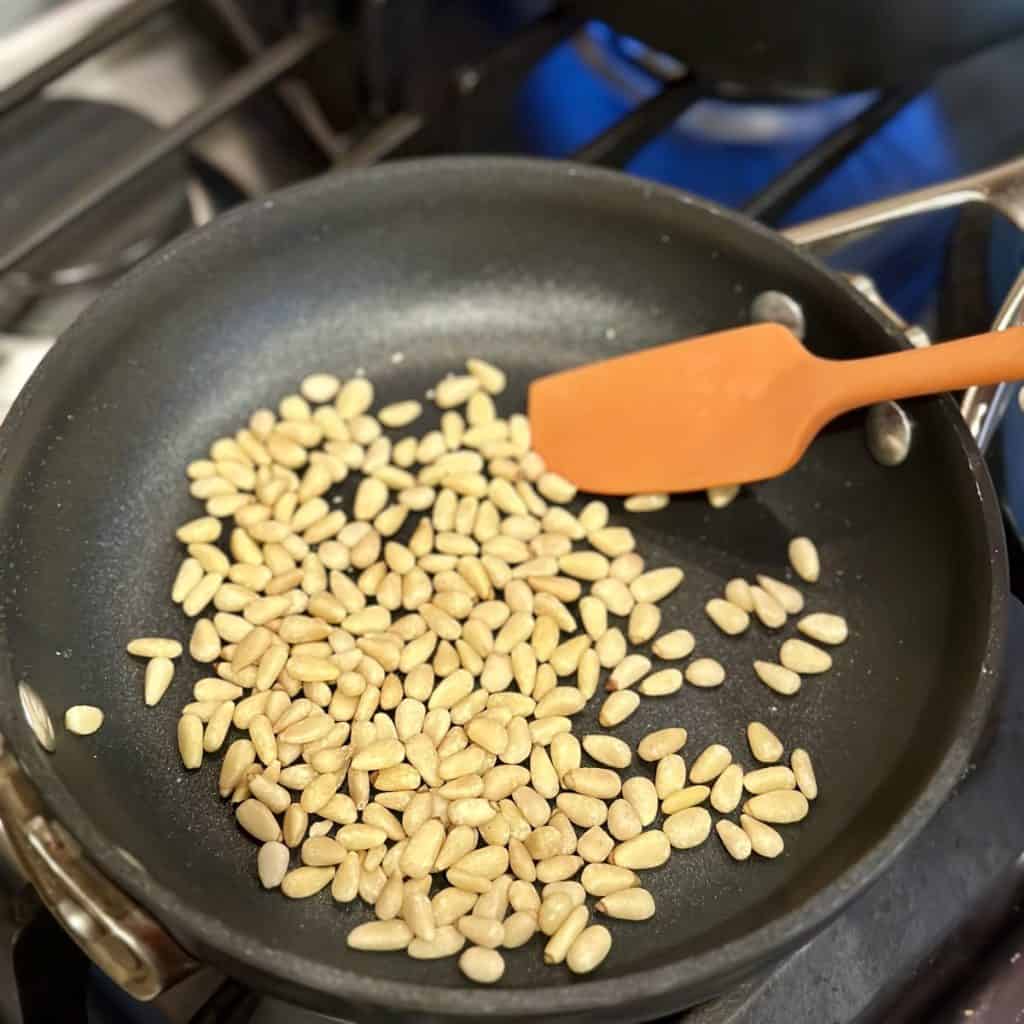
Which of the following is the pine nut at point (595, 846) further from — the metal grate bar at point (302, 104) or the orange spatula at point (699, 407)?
the metal grate bar at point (302, 104)

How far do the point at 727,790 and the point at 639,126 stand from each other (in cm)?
45

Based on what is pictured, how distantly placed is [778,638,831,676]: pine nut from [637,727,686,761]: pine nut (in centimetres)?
7

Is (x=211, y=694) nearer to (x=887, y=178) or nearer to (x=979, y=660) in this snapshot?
(x=979, y=660)

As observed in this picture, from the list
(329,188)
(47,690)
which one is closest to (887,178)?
(329,188)

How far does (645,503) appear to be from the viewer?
662 mm

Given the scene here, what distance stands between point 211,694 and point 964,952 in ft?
1.18

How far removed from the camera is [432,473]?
67cm

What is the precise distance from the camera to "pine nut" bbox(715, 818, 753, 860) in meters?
0.54

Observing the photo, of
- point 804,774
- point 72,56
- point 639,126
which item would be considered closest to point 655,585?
point 804,774

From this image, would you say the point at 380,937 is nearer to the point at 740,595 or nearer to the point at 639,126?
the point at 740,595

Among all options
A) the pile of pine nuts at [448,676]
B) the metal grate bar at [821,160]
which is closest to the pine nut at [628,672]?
the pile of pine nuts at [448,676]

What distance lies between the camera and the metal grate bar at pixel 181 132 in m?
0.72

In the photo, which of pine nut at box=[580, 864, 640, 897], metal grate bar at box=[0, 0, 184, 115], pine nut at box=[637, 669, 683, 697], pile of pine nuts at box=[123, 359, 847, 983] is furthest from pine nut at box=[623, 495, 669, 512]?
metal grate bar at box=[0, 0, 184, 115]

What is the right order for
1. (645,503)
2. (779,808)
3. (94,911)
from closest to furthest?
1. (94,911)
2. (779,808)
3. (645,503)
